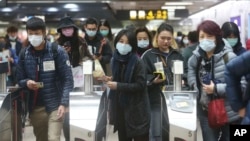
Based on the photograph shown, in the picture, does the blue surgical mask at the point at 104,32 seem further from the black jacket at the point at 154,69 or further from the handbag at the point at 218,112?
the handbag at the point at 218,112

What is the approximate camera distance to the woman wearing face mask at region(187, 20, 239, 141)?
147 inches

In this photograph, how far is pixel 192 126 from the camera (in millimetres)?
3914

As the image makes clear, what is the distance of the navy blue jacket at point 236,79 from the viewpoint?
287cm

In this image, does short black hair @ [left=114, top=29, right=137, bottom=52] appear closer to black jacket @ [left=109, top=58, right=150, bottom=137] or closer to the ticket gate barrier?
black jacket @ [left=109, top=58, right=150, bottom=137]

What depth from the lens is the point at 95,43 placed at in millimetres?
5773

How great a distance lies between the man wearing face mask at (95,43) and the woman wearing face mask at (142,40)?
623mm

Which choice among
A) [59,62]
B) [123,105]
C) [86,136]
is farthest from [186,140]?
[59,62]

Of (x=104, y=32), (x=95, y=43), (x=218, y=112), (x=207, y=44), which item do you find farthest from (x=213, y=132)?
(x=104, y=32)

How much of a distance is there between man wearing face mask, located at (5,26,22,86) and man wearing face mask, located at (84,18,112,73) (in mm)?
3234

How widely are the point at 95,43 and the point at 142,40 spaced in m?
0.78

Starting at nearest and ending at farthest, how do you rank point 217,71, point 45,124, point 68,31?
point 217,71
point 45,124
point 68,31

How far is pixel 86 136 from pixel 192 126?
0.97 m

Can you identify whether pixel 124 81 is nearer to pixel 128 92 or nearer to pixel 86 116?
pixel 128 92

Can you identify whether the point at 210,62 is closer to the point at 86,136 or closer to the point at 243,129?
the point at 243,129
